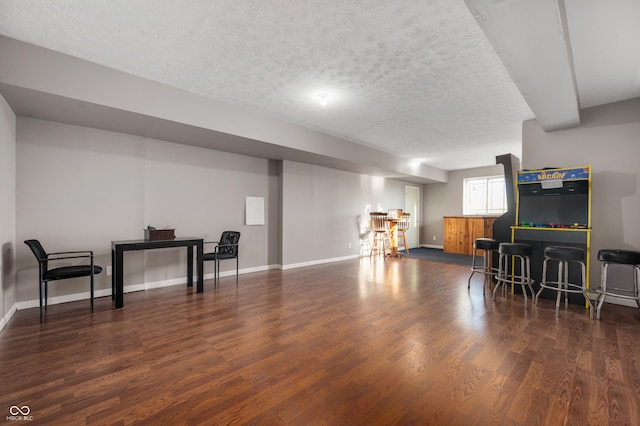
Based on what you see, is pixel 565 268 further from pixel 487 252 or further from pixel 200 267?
pixel 200 267

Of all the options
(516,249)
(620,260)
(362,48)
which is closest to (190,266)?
(362,48)

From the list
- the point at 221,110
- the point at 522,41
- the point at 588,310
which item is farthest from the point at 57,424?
the point at 588,310

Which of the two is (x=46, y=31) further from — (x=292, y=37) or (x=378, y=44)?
(x=378, y=44)

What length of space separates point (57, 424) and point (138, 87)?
10.8 feet

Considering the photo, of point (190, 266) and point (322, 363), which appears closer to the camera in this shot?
point (322, 363)

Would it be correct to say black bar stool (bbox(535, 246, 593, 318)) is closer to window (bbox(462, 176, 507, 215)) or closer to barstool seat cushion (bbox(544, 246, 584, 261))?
barstool seat cushion (bbox(544, 246, 584, 261))

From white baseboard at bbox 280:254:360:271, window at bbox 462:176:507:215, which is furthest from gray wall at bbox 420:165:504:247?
white baseboard at bbox 280:254:360:271

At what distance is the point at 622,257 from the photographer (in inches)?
126

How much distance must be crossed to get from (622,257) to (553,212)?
40.6 inches

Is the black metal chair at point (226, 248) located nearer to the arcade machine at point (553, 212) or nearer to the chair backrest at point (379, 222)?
the chair backrest at point (379, 222)

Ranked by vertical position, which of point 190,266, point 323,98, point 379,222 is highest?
point 323,98

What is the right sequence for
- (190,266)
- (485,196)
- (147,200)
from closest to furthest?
(147,200), (190,266), (485,196)

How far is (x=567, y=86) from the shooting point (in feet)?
9.70

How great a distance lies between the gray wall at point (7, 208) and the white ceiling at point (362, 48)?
103 centimetres
